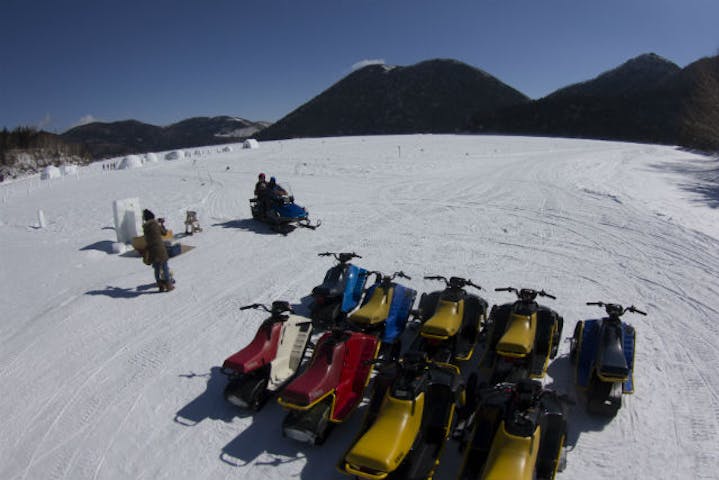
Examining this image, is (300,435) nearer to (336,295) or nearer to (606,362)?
(336,295)

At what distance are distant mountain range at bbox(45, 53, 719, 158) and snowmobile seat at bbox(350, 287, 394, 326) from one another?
57947mm

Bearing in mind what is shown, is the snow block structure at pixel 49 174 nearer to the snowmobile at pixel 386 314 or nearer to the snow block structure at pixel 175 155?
the snow block structure at pixel 175 155

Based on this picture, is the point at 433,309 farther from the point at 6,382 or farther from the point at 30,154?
the point at 30,154

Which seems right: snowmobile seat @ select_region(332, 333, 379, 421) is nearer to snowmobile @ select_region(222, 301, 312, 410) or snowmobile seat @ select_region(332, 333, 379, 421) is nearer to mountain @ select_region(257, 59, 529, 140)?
snowmobile @ select_region(222, 301, 312, 410)

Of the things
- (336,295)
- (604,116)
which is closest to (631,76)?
(604,116)

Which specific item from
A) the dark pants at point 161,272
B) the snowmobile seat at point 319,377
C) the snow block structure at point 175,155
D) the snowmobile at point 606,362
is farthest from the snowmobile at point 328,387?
the snow block structure at point 175,155

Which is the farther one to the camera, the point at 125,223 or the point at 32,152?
the point at 32,152

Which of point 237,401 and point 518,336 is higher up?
point 518,336

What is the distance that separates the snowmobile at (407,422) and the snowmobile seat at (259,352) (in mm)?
1392

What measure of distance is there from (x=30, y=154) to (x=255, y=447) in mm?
46054

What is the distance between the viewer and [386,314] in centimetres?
568

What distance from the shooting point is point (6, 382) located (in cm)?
560

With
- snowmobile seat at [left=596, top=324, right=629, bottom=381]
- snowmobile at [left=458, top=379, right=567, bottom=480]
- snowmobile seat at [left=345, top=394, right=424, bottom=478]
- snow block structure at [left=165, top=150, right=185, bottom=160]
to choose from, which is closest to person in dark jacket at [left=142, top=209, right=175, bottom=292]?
snowmobile seat at [left=345, top=394, right=424, bottom=478]

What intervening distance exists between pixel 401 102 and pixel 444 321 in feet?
378
